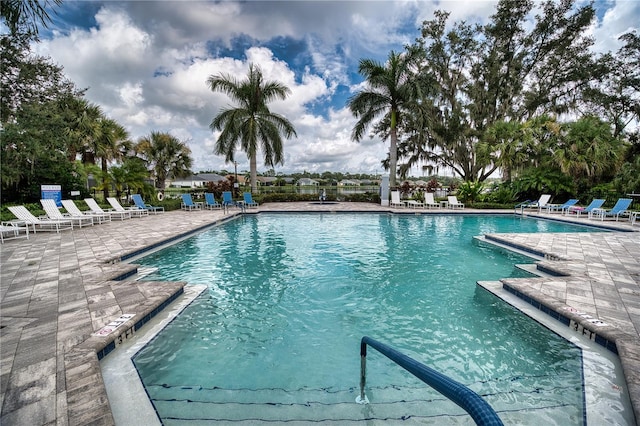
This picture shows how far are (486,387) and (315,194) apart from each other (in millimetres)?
19838

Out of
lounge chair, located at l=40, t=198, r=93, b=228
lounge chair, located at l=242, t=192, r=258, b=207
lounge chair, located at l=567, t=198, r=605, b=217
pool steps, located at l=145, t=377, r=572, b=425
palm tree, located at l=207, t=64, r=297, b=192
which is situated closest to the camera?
pool steps, located at l=145, t=377, r=572, b=425

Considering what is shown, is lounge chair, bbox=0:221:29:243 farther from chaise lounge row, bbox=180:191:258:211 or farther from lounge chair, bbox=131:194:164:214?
chaise lounge row, bbox=180:191:258:211

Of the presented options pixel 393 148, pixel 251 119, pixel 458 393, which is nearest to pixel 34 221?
pixel 251 119

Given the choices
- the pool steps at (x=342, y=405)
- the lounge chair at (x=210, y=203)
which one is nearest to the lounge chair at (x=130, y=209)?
the lounge chair at (x=210, y=203)

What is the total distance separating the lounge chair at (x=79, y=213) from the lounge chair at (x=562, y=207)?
21274 millimetres

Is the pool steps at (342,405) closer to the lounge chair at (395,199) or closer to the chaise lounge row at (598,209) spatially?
the chaise lounge row at (598,209)

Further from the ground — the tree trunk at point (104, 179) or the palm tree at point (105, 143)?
the palm tree at point (105, 143)

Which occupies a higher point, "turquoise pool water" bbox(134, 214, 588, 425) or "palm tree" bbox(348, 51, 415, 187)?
"palm tree" bbox(348, 51, 415, 187)

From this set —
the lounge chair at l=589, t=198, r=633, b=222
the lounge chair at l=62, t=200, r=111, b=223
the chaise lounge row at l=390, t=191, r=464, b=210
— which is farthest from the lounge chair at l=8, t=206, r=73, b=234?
the lounge chair at l=589, t=198, r=633, b=222

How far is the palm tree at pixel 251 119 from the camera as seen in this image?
58.8 ft

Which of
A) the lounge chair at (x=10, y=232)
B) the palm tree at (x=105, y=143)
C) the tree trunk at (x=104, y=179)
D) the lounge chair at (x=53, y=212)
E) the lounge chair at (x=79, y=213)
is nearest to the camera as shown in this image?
the lounge chair at (x=10, y=232)

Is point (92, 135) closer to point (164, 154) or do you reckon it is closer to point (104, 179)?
point (104, 179)

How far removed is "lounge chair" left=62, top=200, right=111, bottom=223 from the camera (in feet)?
36.1

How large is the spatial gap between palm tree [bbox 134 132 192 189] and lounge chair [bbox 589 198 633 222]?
24753 millimetres
